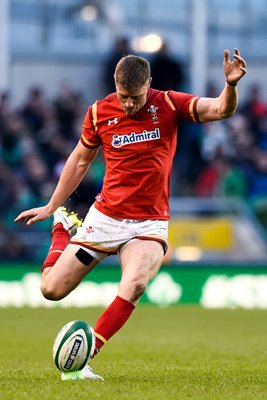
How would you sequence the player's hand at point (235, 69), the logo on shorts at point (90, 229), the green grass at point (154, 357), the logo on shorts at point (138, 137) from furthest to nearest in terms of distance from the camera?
1. the logo on shorts at point (90, 229)
2. the logo on shorts at point (138, 137)
3. the player's hand at point (235, 69)
4. the green grass at point (154, 357)

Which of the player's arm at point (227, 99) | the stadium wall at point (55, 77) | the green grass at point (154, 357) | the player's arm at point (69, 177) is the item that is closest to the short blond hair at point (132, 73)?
the player's arm at point (227, 99)

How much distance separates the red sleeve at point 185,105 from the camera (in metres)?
8.48

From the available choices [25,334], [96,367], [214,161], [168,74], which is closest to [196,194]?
[214,161]

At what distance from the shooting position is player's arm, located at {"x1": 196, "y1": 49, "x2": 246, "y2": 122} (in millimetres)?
8070

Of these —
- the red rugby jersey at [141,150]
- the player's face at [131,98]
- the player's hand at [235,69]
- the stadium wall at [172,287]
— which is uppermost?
the player's hand at [235,69]

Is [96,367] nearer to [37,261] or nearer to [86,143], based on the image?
[86,143]

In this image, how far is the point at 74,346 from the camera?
7.88 m

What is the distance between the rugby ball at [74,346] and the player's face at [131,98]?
1.63 meters

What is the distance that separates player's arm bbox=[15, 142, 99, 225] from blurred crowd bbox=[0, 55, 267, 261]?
1014cm

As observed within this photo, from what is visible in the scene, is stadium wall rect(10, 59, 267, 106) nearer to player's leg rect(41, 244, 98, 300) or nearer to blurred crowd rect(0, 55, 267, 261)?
blurred crowd rect(0, 55, 267, 261)

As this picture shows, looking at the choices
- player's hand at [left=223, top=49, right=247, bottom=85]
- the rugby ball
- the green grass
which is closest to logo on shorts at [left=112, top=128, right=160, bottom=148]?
player's hand at [left=223, top=49, right=247, bottom=85]

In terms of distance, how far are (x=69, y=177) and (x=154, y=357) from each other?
8.70 feet

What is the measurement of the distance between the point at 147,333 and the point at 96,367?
4.78 meters

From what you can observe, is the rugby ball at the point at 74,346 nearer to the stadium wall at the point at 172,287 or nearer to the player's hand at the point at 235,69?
the player's hand at the point at 235,69
